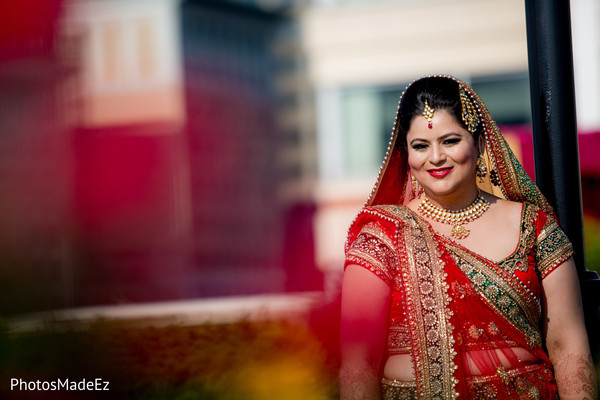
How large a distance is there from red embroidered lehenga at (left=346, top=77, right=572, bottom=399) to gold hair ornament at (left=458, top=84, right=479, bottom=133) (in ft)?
0.09

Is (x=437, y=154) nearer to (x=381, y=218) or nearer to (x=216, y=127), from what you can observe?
(x=381, y=218)

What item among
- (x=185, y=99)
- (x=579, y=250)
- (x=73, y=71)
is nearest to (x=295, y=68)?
(x=185, y=99)

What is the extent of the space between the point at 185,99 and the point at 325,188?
227cm

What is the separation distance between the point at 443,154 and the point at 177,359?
1.98 metres

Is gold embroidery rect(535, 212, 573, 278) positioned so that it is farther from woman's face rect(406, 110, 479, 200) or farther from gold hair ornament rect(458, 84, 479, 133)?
gold hair ornament rect(458, 84, 479, 133)

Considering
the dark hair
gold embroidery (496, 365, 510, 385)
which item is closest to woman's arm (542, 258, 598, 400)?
gold embroidery (496, 365, 510, 385)

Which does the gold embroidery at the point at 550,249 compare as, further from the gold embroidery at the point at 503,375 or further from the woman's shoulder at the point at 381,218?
the woman's shoulder at the point at 381,218

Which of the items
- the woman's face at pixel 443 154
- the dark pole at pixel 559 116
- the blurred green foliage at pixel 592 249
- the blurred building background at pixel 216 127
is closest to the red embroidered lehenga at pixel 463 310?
the woman's face at pixel 443 154

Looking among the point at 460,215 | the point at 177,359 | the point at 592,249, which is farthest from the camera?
the point at 592,249

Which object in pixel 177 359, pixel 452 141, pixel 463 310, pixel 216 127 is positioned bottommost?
pixel 177 359

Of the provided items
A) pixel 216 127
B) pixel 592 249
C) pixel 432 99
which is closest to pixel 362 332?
pixel 432 99

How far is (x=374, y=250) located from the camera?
88.0 inches

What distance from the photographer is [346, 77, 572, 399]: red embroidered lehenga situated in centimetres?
219

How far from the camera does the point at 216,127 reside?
1008 cm
